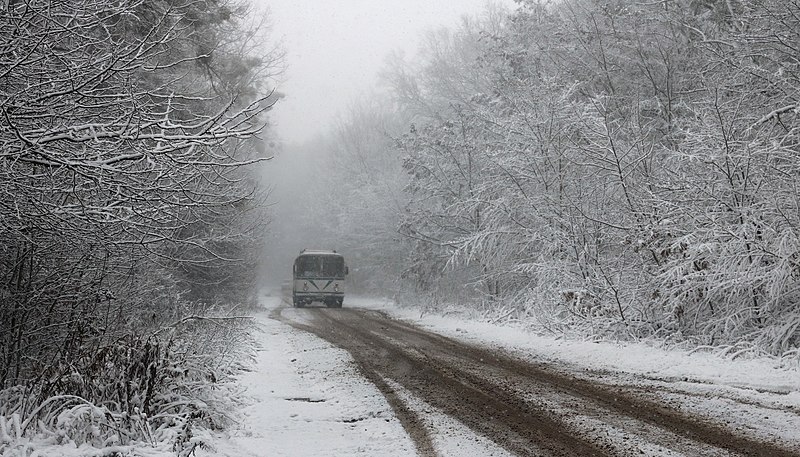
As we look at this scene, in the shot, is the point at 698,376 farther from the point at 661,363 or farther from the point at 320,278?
the point at 320,278

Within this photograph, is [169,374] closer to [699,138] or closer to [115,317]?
[115,317]

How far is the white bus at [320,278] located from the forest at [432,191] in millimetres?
5036

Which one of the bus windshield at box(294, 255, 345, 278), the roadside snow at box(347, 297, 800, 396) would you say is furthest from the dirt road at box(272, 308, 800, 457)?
the bus windshield at box(294, 255, 345, 278)

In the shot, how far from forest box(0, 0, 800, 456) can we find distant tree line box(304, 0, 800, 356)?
0.21ft

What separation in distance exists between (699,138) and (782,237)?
2.18m

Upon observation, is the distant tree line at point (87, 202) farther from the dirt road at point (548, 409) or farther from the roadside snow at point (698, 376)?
the roadside snow at point (698, 376)

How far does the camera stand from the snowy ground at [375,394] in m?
5.21

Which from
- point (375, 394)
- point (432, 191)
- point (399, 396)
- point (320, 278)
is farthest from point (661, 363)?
point (320, 278)

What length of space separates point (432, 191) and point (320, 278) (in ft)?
32.2

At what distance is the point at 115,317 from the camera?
751cm

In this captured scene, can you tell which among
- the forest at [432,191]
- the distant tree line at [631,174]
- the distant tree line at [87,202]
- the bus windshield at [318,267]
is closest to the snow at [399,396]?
the forest at [432,191]

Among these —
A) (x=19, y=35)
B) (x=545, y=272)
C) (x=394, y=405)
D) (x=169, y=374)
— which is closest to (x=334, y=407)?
(x=394, y=405)

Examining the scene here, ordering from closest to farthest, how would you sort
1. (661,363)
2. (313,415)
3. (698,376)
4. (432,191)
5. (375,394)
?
(313,415)
(375,394)
(698,376)
(661,363)
(432,191)

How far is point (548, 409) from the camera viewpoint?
6211mm
